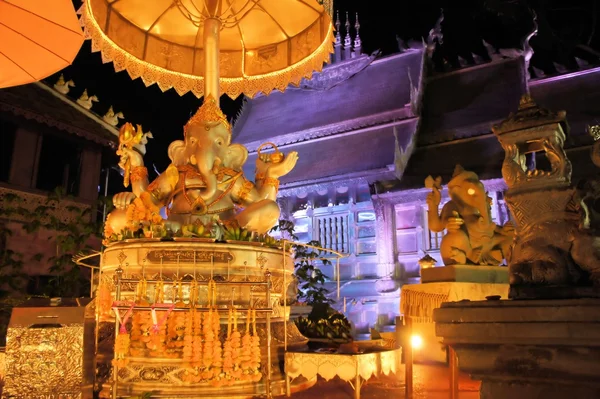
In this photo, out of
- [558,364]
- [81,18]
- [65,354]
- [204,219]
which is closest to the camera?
[558,364]

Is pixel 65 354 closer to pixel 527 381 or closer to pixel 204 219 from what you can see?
pixel 204 219

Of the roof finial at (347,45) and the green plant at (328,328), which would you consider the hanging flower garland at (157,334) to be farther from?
the roof finial at (347,45)

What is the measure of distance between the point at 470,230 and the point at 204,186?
16.2 ft

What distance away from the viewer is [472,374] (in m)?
3.46

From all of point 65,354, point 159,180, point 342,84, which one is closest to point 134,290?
point 65,354

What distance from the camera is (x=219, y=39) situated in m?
10.2

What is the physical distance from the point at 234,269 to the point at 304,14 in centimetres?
655

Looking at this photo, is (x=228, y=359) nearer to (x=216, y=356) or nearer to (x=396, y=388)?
(x=216, y=356)

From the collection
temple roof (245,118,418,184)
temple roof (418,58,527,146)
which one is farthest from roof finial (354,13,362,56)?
temple roof (245,118,418,184)

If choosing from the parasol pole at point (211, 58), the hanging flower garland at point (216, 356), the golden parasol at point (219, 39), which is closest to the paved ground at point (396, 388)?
the hanging flower garland at point (216, 356)

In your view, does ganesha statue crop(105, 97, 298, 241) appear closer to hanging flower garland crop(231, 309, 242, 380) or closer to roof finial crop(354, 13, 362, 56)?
hanging flower garland crop(231, 309, 242, 380)

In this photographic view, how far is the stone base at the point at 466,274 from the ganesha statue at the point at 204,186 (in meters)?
3.00

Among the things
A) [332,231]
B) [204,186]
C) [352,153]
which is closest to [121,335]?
[204,186]

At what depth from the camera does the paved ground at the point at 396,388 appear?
581 centimetres
